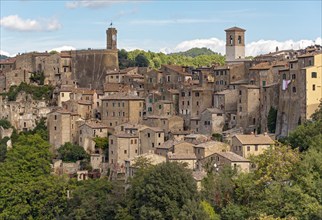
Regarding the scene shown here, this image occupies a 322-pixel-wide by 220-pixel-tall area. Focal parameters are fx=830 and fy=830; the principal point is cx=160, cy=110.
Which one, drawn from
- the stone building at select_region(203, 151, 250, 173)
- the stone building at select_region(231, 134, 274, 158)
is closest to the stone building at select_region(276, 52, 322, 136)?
the stone building at select_region(231, 134, 274, 158)

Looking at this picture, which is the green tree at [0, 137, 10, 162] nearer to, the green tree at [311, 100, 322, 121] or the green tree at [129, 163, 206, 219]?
the green tree at [129, 163, 206, 219]

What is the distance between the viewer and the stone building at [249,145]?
55094 mm

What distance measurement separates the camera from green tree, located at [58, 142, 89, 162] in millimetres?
62719

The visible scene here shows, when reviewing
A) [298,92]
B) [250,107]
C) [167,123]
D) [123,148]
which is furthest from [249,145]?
[123,148]

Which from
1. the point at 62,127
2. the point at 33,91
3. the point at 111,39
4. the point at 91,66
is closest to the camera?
the point at 62,127

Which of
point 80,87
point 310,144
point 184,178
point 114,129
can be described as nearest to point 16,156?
point 114,129

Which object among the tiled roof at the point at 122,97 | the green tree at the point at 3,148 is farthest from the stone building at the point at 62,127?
the green tree at the point at 3,148

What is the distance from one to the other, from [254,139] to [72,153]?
1482 cm

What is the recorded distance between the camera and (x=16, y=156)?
63.0m

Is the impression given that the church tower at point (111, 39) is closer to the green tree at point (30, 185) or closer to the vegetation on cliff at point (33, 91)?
the vegetation on cliff at point (33, 91)

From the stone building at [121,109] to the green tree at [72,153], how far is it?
3.57 m

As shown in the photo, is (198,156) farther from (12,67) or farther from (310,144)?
(12,67)

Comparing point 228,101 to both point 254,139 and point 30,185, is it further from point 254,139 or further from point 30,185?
point 30,185

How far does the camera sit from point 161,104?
215 feet
